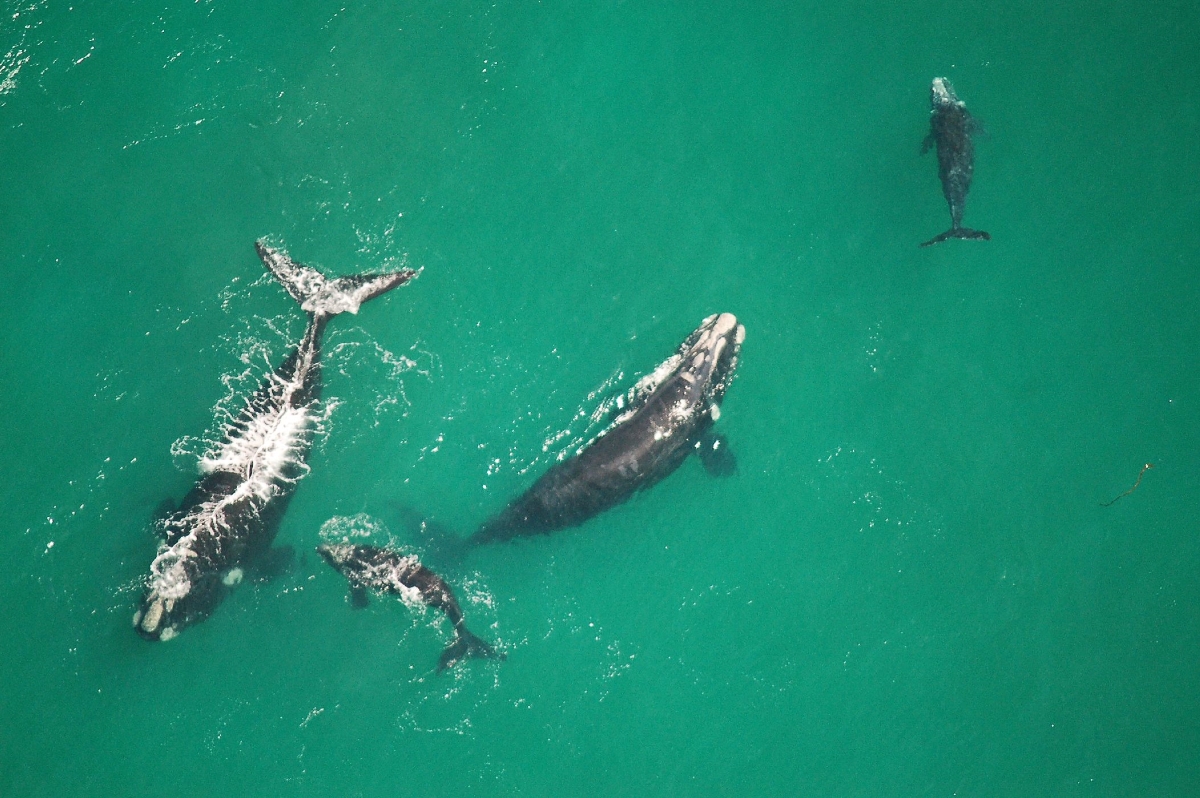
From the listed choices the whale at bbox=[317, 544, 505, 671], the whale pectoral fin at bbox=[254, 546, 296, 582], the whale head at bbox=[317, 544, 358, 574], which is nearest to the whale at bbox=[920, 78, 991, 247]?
the whale at bbox=[317, 544, 505, 671]

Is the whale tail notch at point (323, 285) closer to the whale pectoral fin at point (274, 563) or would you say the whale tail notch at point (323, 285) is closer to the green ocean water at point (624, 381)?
the green ocean water at point (624, 381)

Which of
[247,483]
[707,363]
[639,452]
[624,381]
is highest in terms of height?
[707,363]

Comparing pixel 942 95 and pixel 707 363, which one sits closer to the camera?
pixel 707 363

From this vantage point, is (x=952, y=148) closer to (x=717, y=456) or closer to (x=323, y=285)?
(x=717, y=456)

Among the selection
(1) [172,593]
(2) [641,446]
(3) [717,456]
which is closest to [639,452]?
(2) [641,446]

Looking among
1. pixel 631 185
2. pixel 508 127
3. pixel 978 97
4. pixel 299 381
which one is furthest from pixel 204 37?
pixel 978 97

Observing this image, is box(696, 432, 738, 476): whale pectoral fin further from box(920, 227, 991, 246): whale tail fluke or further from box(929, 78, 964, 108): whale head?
box(929, 78, 964, 108): whale head
